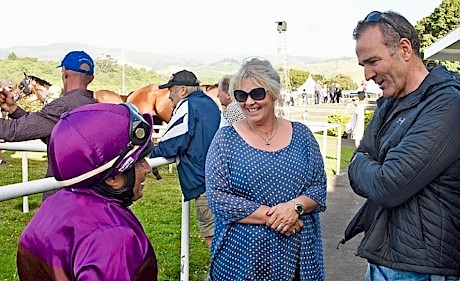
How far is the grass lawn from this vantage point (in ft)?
16.4

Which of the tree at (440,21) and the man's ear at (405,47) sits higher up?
the tree at (440,21)

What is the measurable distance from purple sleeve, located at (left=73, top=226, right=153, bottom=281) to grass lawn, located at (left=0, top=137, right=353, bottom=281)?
3.33 metres

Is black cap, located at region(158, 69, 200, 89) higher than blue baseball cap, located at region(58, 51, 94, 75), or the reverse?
blue baseball cap, located at region(58, 51, 94, 75)

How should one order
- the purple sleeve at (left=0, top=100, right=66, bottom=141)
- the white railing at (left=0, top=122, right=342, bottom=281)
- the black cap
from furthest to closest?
the black cap < the purple sleeve at (left=0, top=100, right=66, bottom=141) < the white railing at (left=0, top=122, right=342, bottom=281)

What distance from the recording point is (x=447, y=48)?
11.0 m

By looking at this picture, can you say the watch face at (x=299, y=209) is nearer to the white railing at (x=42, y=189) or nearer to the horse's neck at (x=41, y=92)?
the white railing at (x=42, y=189)

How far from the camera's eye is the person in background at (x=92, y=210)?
137cm

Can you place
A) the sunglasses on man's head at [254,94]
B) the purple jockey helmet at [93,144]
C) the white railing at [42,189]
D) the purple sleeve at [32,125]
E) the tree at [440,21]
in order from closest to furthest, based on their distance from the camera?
1. the purple jockey helmet at [93,144]
2. the white railing at [42,189]
3. the sunglasses on man's head at [254,94]
4. the purple sleeve at [32,125]
5. the tree at [440,21]

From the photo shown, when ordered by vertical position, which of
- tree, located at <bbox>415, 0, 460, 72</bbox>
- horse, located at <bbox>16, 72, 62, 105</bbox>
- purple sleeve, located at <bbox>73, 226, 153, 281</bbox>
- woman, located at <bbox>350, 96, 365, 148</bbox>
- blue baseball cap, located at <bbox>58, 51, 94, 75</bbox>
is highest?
tree, located at <bbox>415, 0, 460, 72</bbox>

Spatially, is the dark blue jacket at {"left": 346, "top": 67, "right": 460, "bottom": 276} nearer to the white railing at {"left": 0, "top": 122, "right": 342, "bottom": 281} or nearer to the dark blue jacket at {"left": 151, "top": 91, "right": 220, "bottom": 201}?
the white railing at {"left": 0, "top": 122, "right": 342, "bottom": 281}

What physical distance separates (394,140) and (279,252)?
90cm

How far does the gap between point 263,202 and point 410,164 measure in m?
0.90

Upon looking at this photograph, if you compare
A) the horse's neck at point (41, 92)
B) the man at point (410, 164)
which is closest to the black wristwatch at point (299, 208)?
the man at point (410, 164)

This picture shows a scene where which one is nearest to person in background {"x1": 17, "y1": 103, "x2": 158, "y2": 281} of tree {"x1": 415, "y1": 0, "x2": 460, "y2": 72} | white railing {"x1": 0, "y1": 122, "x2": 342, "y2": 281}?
white railing {"x1": 0, "y1": 122, "x2": 342, "y2": 281}
